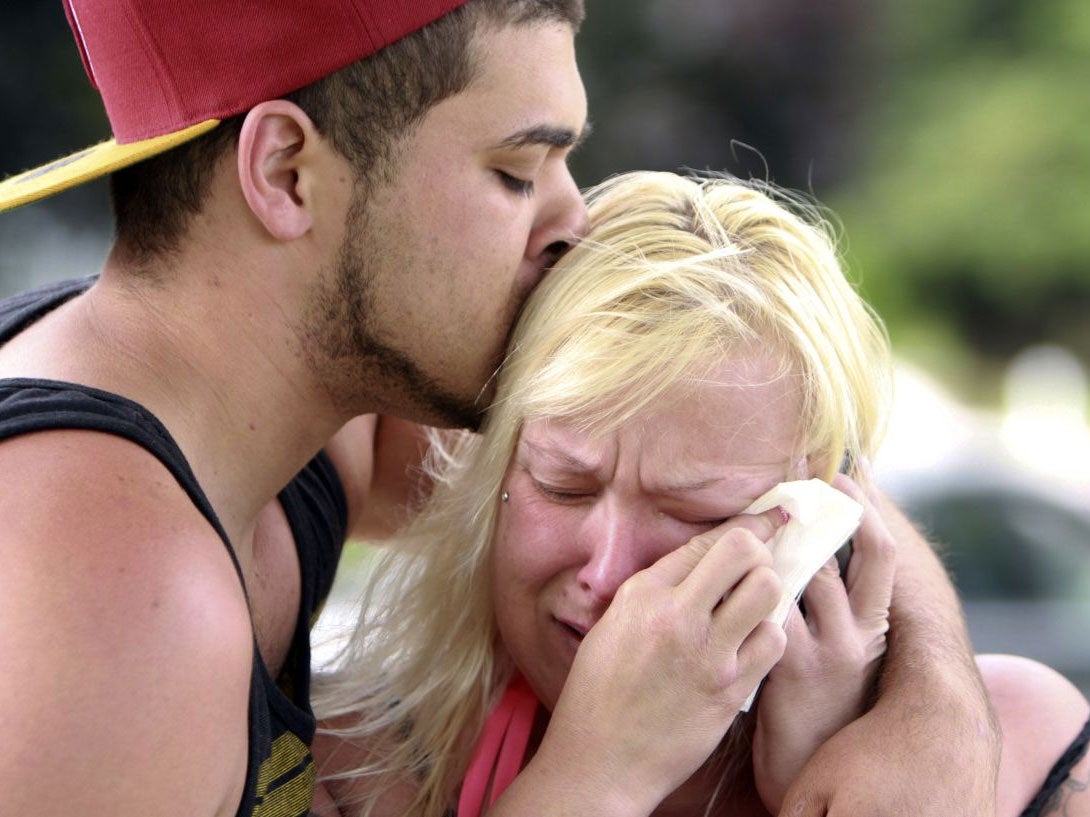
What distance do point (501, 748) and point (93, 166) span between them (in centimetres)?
117

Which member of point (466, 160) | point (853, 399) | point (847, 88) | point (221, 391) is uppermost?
point (466, 160)

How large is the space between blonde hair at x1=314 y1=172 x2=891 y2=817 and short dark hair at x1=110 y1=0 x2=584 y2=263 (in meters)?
0.37

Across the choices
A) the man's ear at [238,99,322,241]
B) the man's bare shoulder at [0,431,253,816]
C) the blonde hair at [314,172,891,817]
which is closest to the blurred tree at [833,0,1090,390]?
the blonde hair at [314,172,891,817]

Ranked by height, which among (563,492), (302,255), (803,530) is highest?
(302,255)

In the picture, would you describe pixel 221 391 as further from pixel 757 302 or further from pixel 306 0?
pixel 757 302

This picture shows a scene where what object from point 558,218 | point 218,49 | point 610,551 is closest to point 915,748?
point 610,551

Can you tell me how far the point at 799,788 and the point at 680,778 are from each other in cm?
20

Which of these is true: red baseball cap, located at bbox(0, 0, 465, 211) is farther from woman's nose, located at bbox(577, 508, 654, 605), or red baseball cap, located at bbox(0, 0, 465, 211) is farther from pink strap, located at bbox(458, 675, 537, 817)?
pink strap, located at bbox(458, 675, 537, 817)

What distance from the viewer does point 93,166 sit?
219 centimetres

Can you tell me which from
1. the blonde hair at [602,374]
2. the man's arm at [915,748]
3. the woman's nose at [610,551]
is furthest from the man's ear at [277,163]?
the man's arm at [915,748]

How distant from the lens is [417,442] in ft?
10.5

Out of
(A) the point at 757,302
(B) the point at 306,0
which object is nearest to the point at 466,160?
(B) the point at 306,0

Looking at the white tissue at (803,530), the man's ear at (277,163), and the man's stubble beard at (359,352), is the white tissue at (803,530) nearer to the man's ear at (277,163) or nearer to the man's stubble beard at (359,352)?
the man's stubble beard at (359,352)

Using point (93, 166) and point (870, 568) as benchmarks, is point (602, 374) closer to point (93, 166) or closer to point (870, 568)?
point (870, 568)
